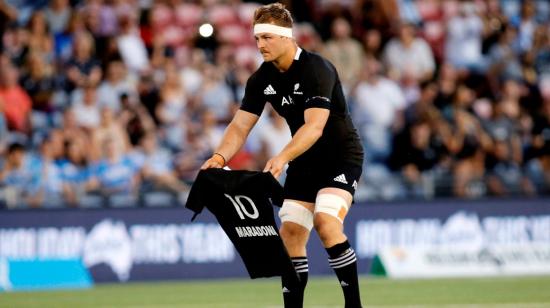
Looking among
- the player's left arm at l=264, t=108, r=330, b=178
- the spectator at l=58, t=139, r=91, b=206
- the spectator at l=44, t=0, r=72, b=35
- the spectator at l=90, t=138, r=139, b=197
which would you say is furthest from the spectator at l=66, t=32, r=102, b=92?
the player's left arm at l=264, t=108, r=330, b=178

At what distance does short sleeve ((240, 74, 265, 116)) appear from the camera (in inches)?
387

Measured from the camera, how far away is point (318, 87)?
9.36 m

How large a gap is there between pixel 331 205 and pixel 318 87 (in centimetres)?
95

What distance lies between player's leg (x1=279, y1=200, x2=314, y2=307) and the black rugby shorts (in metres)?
0.08

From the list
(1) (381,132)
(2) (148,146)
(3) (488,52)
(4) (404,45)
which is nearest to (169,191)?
(2) (148,146)

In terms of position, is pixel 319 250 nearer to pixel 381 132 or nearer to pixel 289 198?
pixel 381 132

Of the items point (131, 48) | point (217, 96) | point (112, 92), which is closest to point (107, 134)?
point (112, 92)

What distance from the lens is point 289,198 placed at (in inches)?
384

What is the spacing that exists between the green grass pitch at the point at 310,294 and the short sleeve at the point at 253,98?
128 inches

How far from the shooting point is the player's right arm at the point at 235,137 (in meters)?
9.64

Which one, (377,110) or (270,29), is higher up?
(270,29)

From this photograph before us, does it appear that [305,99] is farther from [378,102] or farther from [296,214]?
[378,102]

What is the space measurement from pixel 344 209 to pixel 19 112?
31.1ft

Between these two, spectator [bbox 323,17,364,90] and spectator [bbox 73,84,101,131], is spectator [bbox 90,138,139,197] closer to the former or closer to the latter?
spectator [bbox 73,84,101,131]
